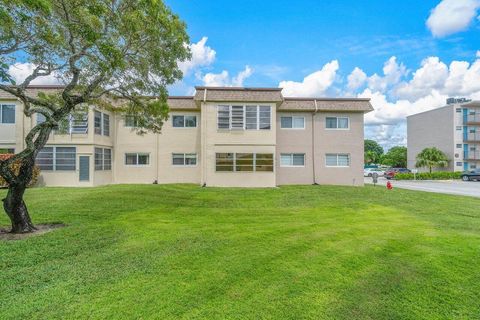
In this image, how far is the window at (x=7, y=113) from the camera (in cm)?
1753

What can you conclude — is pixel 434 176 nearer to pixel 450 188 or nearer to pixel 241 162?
pixel 450 188

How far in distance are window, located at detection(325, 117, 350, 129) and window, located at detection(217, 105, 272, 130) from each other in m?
5.17

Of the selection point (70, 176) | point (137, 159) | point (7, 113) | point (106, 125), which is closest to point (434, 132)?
point (137, 159)

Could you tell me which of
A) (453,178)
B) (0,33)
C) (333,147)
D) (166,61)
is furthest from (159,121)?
(453,178)

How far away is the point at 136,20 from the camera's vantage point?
7.50 metres

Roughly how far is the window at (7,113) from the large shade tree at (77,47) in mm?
11307

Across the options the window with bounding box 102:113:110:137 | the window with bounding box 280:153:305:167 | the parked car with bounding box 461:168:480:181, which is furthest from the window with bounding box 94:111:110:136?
the parked car with bounding box 461:168:480:181

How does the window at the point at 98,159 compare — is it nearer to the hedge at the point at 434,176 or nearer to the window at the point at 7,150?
the window at the point at 7,150

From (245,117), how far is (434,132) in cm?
3757

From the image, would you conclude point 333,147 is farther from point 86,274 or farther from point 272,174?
point 86,274

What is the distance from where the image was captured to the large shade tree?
6488mm

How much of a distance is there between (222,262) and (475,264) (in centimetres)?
525

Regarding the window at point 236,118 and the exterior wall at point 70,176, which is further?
the window at point 236,118

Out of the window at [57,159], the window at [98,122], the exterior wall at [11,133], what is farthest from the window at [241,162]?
the exterior wall at [11,133]
